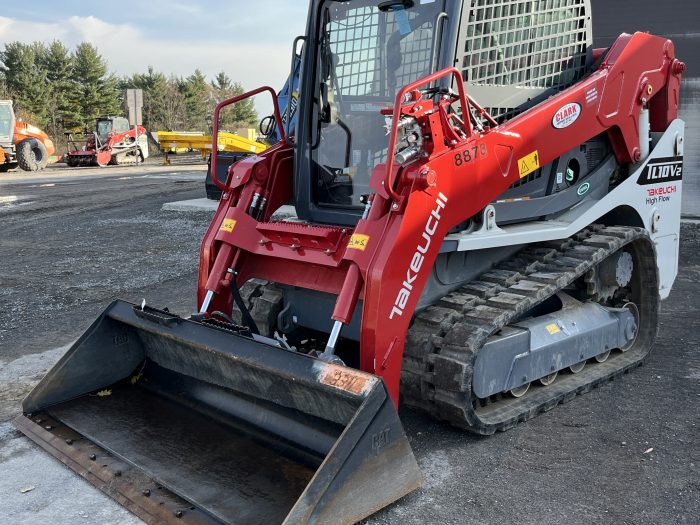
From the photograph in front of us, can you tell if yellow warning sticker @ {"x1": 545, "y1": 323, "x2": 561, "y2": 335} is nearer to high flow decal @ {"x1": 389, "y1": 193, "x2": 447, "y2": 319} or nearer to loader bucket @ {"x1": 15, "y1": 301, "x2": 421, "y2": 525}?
high flow decal @ {"x1": 389, "y1": 193, "x2": 447, "y2": 319}

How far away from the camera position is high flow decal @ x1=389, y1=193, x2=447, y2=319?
3719 mm

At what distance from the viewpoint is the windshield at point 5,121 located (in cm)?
2444

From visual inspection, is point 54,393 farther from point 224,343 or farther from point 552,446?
point 552,446

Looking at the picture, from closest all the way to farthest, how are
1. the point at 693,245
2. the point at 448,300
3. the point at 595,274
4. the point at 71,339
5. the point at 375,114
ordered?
the point at 448,300, the point at 375,114, the point at 595,274, the point at 71,339, the point at 693,245

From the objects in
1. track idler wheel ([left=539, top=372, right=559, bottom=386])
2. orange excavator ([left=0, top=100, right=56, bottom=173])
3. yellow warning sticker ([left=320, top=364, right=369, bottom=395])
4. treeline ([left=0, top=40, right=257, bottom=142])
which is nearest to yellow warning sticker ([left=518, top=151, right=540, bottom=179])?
track idler wheel ([left=539, top=372, right=559, bottom=386])

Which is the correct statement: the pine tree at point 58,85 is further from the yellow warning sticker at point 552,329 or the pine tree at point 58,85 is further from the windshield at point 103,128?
the yellow warning sticker at point 552,329

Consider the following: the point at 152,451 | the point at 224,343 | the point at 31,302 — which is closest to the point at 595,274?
the point at 224,343

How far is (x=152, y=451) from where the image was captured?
3.76 meters

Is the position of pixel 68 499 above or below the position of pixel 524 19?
below

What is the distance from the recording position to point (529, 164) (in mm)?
4359

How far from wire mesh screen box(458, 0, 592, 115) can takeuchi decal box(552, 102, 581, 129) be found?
30 centimetres

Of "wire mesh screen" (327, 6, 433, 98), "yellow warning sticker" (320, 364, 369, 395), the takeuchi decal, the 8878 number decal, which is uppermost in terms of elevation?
"wire mesh screen" (327, 6, 433, 98)

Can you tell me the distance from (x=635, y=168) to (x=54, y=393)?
4184 mm

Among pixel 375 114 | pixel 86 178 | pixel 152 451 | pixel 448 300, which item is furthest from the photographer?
pixel 86 178
